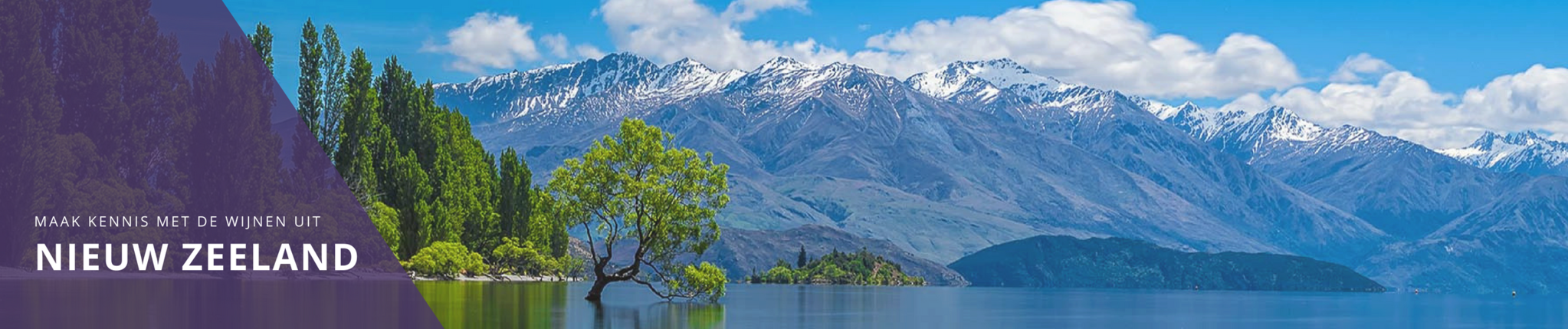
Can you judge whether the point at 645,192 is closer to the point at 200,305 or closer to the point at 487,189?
the point at 200,305

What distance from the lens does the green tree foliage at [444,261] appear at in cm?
13412

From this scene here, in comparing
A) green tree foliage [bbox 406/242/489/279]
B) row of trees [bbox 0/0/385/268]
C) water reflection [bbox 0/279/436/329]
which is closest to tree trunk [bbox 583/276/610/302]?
water reflection [bbox 0/279/436/329]

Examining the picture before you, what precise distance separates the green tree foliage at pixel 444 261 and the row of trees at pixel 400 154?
0.47 feet

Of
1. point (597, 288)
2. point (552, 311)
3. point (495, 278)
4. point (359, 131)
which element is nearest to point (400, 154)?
point (359, 131)

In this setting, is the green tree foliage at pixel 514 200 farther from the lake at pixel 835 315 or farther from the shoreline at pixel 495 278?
the lake at pixel 835 315

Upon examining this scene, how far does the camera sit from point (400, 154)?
5674 inches

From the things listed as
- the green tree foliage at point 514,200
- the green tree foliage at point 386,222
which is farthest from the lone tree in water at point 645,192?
the green tree foliage at point 514,200

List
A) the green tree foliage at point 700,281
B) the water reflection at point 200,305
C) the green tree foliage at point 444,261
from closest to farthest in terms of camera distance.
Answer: the water reflection at point 200,305, the green tree foliage at point 700,281, the green tree foliage at point 444,261

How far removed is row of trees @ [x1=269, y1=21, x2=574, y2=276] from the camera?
137000 millimetres

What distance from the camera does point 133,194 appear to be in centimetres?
11675

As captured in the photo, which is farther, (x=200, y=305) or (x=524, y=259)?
(x=524, y=259)

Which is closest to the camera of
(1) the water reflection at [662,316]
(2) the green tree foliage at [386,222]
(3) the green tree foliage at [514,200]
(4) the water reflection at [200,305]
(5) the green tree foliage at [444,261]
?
(4) the water reflection at [200,305]

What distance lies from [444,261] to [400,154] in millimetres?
12538

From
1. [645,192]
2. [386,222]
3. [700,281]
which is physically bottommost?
[700,281]
